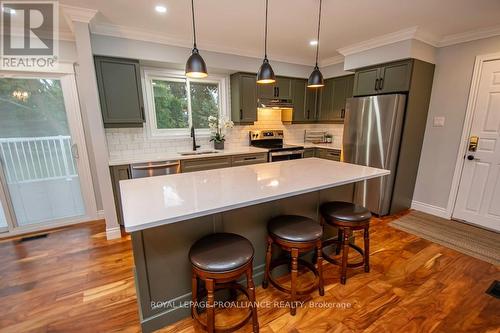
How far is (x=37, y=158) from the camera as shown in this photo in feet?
9.92

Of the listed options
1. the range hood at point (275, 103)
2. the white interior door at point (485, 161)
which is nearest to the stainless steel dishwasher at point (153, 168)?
the range hood at point (275, 103)

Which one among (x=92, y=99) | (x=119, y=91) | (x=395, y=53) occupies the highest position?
(x=395, y=53)

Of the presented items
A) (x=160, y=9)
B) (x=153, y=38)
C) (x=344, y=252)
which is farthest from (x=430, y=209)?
(x=153, y=38)

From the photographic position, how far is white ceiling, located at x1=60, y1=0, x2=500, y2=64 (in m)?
2.22

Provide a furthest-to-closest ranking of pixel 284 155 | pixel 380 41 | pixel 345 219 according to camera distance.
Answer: pixel 284 155 < pixel 380 41 < pixel 345 219

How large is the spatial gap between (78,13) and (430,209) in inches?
209

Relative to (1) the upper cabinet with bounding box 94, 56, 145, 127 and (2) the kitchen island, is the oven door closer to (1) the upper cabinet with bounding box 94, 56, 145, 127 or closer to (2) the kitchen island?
(2) the kitchen island

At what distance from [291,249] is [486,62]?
360cm

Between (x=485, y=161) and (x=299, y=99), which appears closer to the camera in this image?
(x=485, y=161)

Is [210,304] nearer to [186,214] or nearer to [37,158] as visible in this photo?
[186,214]

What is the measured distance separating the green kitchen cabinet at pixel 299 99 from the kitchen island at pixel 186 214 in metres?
2.67

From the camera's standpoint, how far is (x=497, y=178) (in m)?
2.87

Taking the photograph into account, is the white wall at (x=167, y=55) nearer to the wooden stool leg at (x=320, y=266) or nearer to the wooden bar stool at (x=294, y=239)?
the wooden bar stool at (x=294, y=239)

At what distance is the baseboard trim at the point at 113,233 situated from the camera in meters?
2.81
